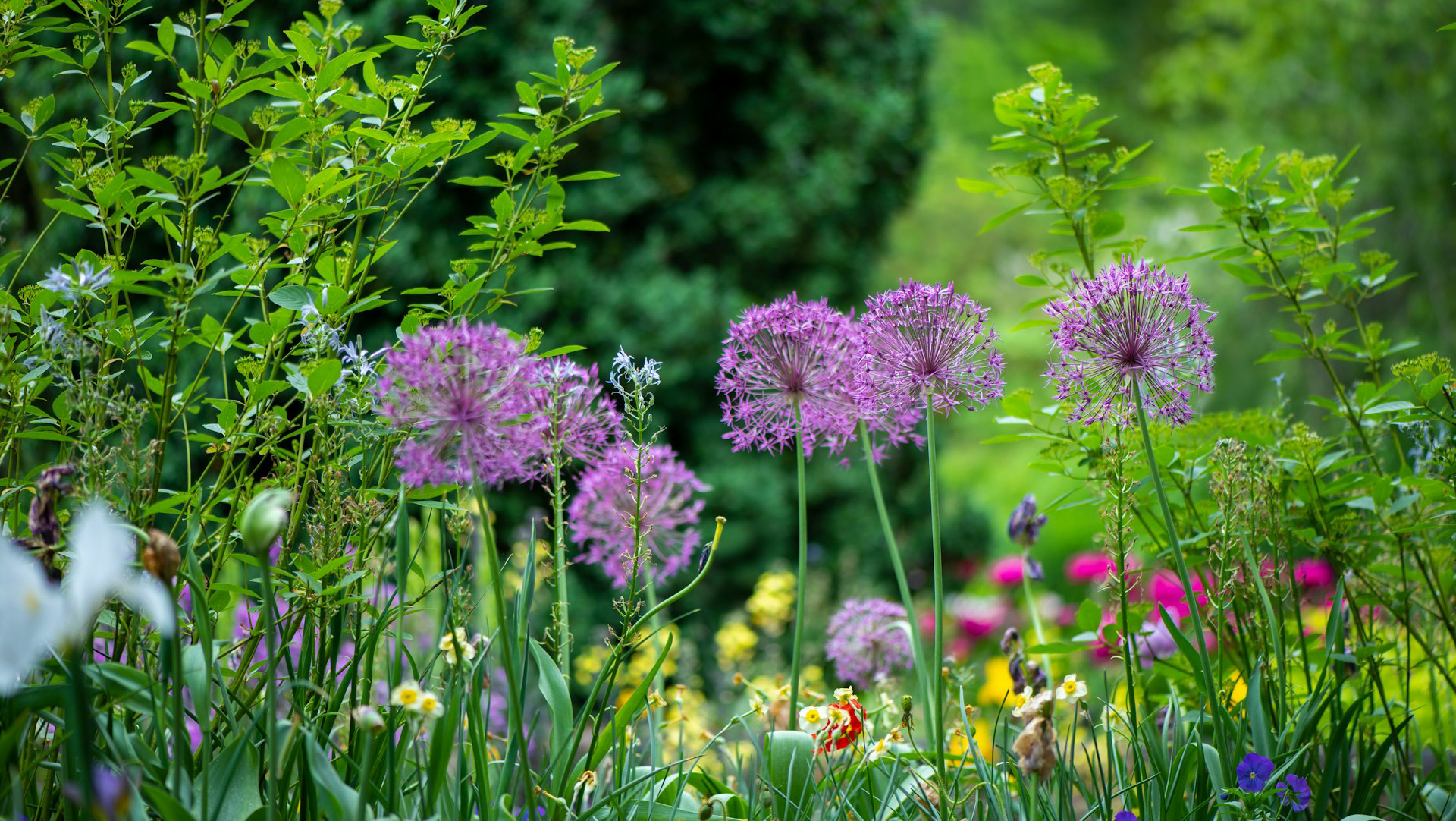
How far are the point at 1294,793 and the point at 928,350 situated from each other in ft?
2.65

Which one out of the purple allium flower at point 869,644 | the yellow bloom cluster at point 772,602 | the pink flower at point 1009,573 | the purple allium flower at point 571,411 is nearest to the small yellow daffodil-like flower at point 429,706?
the purple allium flower at point 571,411

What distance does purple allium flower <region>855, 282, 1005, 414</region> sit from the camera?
1.51 metres

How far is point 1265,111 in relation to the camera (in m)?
10.8

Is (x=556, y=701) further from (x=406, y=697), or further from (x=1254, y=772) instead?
(x=1254, y=772)

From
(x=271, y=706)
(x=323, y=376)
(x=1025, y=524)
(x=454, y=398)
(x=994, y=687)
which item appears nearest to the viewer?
(x=271, y=706)

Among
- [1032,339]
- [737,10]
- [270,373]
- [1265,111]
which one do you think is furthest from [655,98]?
[1032,339]

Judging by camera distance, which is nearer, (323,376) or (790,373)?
(323,376)

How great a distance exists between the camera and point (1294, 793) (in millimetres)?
1411

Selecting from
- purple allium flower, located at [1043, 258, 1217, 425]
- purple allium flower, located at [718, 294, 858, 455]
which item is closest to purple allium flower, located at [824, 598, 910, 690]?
purple allium flower, located at [718, 294, 858, 455]

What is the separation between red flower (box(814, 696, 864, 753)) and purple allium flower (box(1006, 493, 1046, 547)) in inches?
25.9

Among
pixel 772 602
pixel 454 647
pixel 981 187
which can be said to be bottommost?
pixel 454 647

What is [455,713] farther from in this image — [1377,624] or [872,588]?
[872,588]

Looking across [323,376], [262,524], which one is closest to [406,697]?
[262,524]

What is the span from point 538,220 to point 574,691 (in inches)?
140
